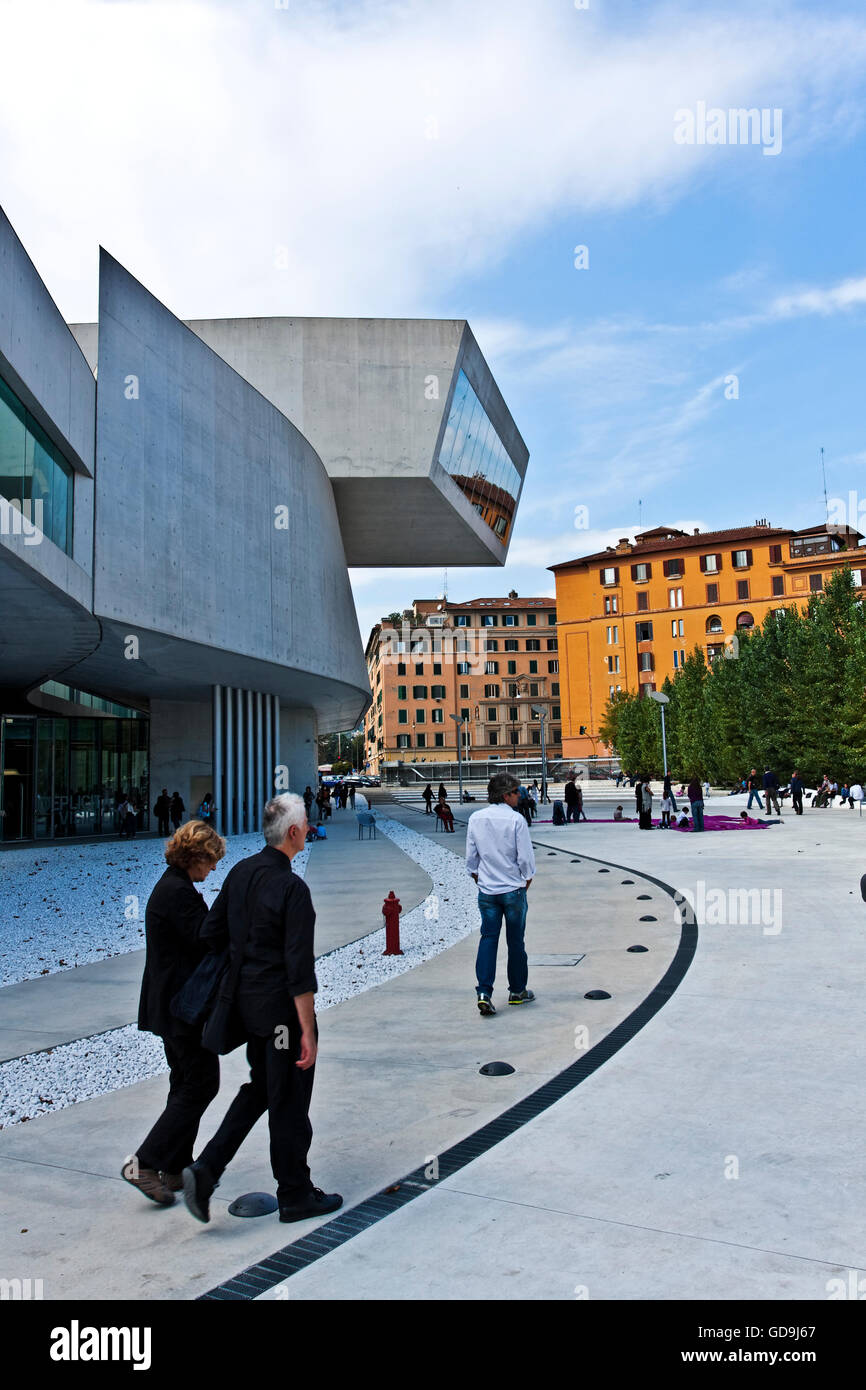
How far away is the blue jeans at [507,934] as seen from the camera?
7.32m

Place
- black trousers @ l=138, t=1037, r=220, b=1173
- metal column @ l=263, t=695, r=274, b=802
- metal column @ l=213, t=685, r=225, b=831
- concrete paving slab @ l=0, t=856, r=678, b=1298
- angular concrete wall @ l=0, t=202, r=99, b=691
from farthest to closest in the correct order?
metal column @ l=263, t=695, r=274, b=802, metal column @ l=213, t=685, r=225, b=831, angular concrete wall @ l=0, t=202, r=99, b=691, black trousers @ l=138, t=1037, r=220, b=1173, concrete paving slab @ l=0, t=856, r=678, b=1298

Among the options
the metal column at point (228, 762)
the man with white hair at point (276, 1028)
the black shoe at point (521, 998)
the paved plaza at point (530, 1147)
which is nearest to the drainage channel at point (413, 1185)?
the paved plaza at point (530, 1147)

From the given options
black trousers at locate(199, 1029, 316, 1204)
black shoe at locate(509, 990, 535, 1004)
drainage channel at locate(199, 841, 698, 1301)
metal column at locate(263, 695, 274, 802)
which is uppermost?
metal column at locate(263, 695, 274, 802)

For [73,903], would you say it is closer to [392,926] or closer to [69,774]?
[392,926]

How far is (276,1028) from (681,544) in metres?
86.5

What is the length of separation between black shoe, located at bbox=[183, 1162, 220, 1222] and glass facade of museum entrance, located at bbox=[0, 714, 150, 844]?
99.3ft

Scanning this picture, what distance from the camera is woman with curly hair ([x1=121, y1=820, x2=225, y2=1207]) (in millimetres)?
4078

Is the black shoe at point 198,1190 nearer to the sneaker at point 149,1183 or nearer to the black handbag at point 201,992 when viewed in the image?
the sneaker at point 149,1183

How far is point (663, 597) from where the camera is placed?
86875 millimetres

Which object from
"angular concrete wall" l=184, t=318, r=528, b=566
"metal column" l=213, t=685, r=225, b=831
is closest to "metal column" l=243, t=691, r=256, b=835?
"metal column" l=213, t=685, r=225, b=831

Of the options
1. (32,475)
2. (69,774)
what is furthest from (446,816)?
(32,475)

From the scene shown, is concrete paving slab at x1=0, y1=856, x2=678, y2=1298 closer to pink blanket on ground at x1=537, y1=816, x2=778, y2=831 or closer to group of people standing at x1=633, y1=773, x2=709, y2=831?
group of people standing at x1=633, y1=773, x2=709, y2=831
